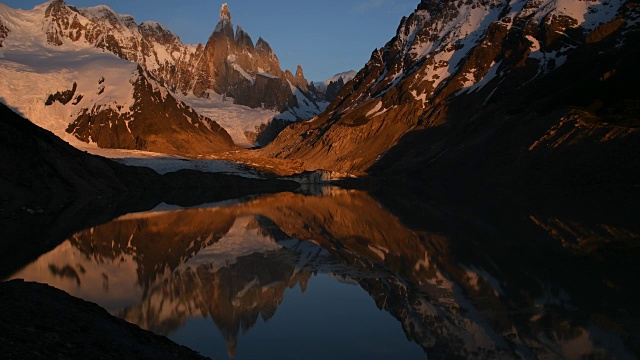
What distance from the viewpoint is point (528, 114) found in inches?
4690

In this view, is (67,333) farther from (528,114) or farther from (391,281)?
(528,114)

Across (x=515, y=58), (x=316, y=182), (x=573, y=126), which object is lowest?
(x=316, y=182)

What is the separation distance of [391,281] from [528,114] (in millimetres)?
104333

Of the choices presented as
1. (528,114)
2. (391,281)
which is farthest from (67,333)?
(528,114)

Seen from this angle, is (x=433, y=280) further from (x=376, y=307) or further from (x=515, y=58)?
(x=515, y=58)

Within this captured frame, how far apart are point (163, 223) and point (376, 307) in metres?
33.4

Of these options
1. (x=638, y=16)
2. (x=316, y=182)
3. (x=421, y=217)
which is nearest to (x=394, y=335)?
(x=421, y=217)

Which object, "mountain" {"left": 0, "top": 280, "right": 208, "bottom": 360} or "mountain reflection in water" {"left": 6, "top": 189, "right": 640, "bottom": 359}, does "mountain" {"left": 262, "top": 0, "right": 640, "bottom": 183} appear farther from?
"mountain" {"left": 0, "top": 280, "right": 208, "bottom": 360}

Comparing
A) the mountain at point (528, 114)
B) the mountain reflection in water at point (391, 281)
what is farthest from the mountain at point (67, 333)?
the mountain at point (528, 114)

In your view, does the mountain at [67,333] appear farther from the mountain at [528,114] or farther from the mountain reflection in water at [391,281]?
the mountain at [528,114]

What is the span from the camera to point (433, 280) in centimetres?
2384

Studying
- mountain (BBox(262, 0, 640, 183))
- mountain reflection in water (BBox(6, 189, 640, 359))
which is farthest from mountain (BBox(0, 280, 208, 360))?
mountain (BBox(262, 0, 640, 183))

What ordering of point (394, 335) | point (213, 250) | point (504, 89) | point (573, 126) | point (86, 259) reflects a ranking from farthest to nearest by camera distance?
1. point (504, 89)
2. point (573, 126)
3. point (213, 250)
4. point (86, 259)
5. point (394, 335)

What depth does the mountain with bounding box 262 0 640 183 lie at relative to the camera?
3467 inches
